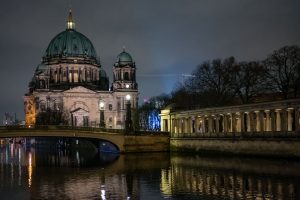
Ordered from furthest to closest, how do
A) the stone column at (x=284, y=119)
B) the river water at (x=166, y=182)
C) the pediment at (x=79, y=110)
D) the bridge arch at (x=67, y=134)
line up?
the pediment at (x=79, y=110), the bridge arch at (x=67, y=134), the stone column at (x=284, y=119), the river water at (x=166, y=182)

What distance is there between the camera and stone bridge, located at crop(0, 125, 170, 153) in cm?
8100

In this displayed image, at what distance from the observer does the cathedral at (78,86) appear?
165m

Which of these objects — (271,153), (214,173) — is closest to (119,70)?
(271,153)

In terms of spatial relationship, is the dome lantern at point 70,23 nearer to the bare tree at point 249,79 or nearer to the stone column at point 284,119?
the bare tree at point 249,79

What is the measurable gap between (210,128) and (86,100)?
91.0 meters

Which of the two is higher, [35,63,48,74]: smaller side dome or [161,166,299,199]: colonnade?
[35,63,48,74]: smaller side dome

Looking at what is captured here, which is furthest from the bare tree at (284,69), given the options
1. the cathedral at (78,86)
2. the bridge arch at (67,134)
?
the cathedral at (78,86)

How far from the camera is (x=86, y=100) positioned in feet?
553

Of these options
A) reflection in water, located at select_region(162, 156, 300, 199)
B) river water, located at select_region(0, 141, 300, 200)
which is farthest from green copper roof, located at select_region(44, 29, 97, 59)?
reflection in water, located at select_region(162, 156, 300, 199)

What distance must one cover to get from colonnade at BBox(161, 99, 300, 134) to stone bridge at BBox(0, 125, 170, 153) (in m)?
4.01

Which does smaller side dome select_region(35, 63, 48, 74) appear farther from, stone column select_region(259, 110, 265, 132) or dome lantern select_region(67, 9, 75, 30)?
stone column select_region(259, 110, 265, 132)

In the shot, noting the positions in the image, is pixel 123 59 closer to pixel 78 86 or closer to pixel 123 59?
pixel 123 59

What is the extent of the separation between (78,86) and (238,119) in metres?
94.0

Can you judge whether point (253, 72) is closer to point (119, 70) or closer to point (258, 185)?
point (258, 185)
